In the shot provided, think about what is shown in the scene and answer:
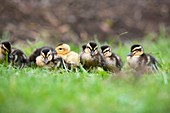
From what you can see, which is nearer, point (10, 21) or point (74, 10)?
point (10, 21)

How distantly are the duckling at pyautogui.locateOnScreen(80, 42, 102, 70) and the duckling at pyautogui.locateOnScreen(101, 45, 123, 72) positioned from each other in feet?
0.34

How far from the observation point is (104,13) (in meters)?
11.7

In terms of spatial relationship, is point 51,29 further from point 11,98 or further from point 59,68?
point 11,98

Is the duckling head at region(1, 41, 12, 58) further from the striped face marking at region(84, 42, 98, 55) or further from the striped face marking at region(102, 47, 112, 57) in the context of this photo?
the striped face marking at region(102, 47, 112, 57)

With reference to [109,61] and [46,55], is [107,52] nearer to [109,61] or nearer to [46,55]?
[109,61]

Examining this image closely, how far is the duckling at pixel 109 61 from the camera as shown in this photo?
6.11m

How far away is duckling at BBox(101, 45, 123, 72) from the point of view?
6106 millimetres

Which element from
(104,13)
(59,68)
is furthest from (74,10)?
(59,68)

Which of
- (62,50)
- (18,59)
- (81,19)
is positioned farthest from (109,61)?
(81,19)

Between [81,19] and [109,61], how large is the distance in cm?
525

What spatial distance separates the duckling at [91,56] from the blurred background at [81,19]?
154 inches

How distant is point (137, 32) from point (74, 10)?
1728mm

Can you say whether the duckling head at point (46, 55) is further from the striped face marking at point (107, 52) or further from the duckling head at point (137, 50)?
the duckling head at point (137, 50)

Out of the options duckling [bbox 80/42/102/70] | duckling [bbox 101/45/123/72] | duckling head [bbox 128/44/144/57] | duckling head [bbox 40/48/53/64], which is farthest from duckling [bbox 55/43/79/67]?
duckling head [bbox 128/44/144/57]
